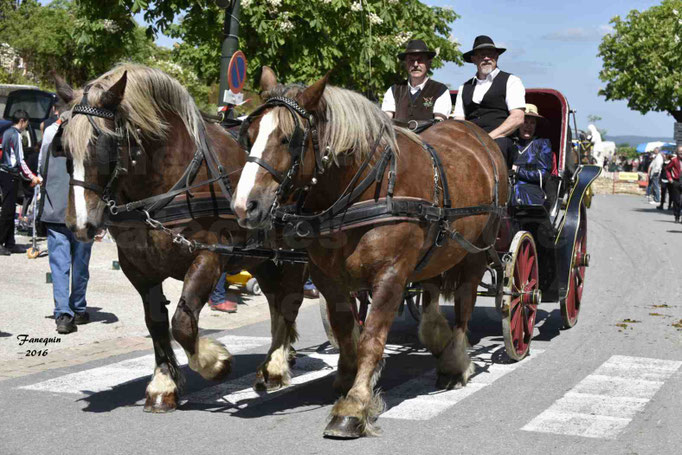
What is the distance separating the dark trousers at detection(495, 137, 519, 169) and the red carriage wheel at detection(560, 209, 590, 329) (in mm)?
1187

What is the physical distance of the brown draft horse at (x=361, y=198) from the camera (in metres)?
5.01

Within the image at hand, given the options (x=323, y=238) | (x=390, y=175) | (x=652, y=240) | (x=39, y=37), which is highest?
(x=39, y=37)

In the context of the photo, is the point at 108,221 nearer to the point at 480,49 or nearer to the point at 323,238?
the point at 323,238

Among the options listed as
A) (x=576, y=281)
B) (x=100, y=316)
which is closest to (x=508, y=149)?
(x=576, y=281)

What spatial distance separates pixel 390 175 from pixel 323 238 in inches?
22.8

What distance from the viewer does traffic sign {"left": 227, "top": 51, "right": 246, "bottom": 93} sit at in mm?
9789

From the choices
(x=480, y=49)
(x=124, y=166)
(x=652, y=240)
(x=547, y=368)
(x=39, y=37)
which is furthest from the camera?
(x=39, y=37)

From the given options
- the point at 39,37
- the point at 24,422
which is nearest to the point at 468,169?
the point at 24,422

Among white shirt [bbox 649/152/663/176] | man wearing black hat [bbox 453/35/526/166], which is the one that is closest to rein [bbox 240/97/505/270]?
man wearing black hat [bbox 453/35/526/166]

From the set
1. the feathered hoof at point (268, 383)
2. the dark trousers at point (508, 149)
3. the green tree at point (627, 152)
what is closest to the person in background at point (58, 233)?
the feathered hoof at point (268, 383)

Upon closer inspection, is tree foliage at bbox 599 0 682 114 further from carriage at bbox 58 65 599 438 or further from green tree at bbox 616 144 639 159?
green tree at bbox 616 144 639 159

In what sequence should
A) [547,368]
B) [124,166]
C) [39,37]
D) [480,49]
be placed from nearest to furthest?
[124,166], [547,368], [480,49], [39,37]

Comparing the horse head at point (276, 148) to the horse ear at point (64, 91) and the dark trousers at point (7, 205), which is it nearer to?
the horse ear at point (64, 91)

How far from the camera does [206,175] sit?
19.2 feet
